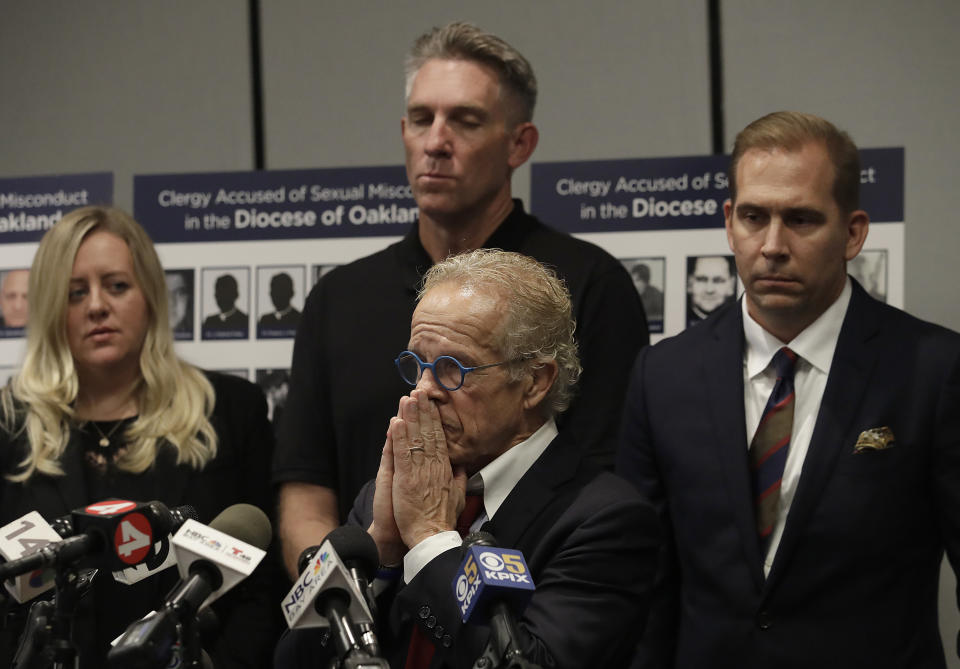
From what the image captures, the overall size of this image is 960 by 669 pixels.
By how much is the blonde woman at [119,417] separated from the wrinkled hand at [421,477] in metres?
1.25

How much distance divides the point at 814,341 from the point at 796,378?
10 centimetres

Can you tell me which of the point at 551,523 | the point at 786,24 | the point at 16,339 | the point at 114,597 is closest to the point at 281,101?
the point at 16,339

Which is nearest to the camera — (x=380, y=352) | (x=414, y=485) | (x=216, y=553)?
(x=216, y=553)

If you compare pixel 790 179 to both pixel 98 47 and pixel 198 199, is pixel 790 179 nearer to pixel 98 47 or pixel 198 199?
pixel 198 199

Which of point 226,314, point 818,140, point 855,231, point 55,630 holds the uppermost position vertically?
point 818,140

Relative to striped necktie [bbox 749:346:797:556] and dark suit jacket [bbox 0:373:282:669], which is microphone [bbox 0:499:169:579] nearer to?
dark suit jacket [bbox 0:373:282:669]

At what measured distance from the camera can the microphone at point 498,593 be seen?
5.09 ft

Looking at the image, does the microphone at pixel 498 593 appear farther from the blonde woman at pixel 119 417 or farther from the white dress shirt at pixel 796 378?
the blonde woman at pixel 119 417

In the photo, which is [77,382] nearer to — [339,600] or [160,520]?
[160,520]

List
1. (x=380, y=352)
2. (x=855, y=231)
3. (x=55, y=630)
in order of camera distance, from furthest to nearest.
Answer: (x=380, y=352) → (x=855, y=231) → (x=55, y=630)

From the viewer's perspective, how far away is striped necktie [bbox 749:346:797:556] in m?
2.87

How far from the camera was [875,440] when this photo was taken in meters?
2.79

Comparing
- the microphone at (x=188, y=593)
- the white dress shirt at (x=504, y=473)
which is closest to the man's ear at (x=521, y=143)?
the white dress shirt at (x=504, y=473)

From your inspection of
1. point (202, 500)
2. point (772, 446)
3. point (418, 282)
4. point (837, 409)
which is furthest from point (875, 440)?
point (202, 500)
